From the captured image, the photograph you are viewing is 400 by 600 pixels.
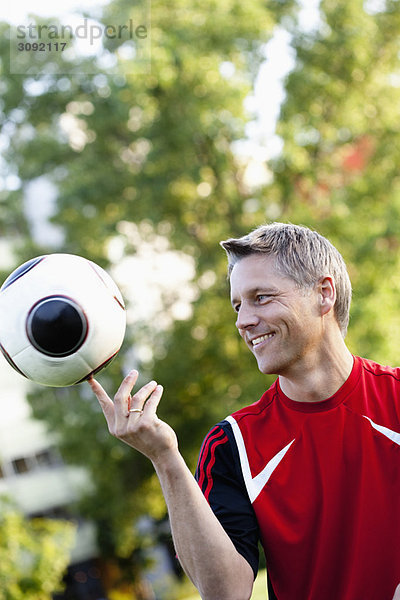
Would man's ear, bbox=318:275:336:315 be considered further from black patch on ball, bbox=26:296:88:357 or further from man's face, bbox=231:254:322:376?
black patch on ball, bbox=26:296:88:357

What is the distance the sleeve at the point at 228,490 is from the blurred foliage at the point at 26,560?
16760mm

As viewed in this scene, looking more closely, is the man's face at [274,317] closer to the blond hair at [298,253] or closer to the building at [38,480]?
the blond hair at [298,253]

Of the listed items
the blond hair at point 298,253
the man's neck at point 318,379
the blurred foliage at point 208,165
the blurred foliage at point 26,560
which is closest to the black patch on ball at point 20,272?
the blond hair at point 298,253

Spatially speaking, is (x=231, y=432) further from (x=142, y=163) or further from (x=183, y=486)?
(x=142, y=163)

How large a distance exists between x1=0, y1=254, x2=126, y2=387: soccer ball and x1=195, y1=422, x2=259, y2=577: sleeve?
624mm

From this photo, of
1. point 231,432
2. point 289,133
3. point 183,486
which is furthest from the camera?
point 289,133

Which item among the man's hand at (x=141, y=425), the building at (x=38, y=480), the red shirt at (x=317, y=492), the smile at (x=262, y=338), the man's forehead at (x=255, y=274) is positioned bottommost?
the building at (x=38, y=480)

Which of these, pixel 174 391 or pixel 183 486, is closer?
pixel 183 486

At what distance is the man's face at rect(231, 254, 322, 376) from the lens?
2656mm

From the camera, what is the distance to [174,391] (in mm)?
17203

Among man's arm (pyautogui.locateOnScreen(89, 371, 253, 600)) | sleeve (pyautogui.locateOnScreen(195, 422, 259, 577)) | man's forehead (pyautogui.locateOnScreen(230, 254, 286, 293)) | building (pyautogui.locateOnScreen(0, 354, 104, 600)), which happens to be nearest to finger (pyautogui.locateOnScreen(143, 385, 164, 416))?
man's arm (pyautogui.locateOnScreen(89, 371, 253, 600))

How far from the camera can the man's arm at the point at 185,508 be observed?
230 cm

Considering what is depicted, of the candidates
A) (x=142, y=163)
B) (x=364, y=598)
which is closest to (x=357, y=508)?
(x=364, y=598)

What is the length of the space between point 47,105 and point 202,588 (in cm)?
1529
